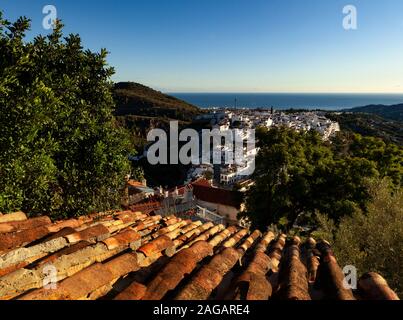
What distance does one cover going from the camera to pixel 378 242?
29.9ft

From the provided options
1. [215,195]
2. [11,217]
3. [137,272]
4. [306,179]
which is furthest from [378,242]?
[215,195]

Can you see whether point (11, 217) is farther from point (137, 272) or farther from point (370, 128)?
point (370, 128)

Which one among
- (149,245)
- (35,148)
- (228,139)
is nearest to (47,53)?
(35,148)

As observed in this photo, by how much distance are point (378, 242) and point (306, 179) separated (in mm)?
12752

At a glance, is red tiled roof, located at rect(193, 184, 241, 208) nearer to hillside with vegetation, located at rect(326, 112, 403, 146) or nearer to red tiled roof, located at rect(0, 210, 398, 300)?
red tiled roof, located at rect(0, 210, 398, 300)

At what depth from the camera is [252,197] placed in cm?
2347

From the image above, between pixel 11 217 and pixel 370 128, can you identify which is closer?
pixel 11 217

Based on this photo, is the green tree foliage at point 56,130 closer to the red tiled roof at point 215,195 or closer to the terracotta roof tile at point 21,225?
the terracotta roof tile at point 21,225

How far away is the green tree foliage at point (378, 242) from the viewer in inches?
323

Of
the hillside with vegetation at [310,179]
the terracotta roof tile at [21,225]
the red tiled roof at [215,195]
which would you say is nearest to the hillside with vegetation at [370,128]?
the red tiled roof at [215,195]

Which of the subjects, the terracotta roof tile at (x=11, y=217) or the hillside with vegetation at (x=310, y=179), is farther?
the hillside with vegetation at (x=310, y=179)

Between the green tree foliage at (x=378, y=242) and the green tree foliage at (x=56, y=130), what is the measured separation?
7010 millimetres
